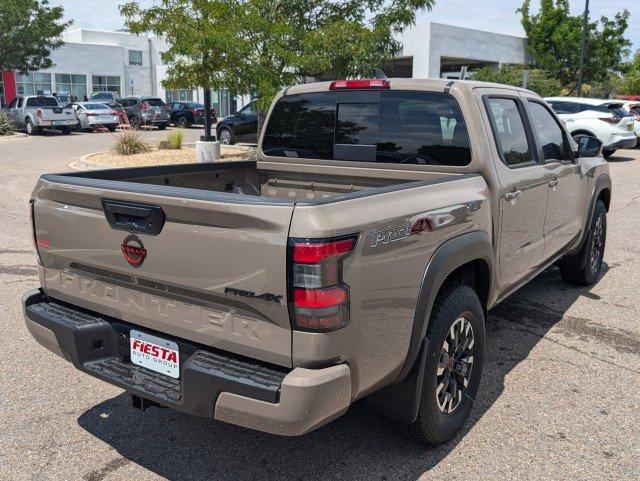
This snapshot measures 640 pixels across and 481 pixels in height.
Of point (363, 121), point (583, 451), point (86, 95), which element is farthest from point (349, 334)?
point (86, 95)

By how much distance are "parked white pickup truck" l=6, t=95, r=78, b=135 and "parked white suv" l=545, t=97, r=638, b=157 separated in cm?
2179

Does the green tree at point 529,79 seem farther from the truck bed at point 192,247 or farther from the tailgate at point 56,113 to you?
the truck bed at point 192,247

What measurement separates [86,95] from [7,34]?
17.4 metres

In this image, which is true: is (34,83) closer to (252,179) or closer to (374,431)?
(252,179)

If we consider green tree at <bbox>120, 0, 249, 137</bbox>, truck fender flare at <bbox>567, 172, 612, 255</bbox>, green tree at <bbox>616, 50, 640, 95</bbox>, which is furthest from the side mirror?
green tree at <bbox>616, 50, 640, 95</bbox>

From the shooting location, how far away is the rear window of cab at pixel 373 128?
3.75 m

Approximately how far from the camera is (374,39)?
581 inches

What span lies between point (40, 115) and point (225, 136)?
10.8 m

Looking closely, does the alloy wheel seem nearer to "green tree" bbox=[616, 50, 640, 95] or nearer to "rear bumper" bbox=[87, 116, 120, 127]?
"rear bumper" bbox=[87, 116, 120, 127]

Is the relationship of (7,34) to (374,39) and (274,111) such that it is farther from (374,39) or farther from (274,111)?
(274,111)

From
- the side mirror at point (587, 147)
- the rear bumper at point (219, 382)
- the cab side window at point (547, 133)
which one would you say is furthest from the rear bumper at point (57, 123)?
the rear bumper at point (219, 382)

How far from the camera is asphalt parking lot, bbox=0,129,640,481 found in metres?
3.08

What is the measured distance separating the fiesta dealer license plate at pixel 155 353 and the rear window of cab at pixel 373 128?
74.5 inches

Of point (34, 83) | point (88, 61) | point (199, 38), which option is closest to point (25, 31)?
point (34, 83)
